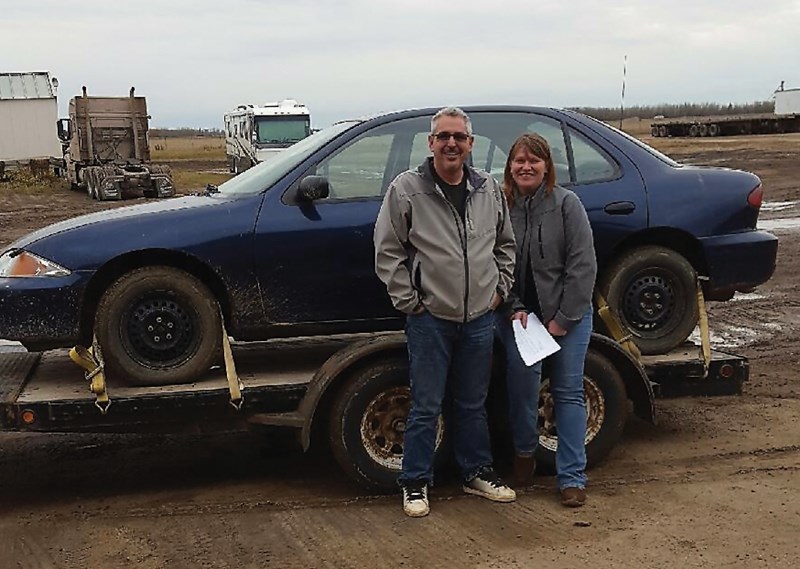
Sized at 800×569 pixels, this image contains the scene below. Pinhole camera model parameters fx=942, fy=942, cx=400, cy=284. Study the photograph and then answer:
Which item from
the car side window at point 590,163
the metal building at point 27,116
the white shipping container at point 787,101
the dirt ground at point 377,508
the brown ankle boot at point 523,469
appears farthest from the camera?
the white shipping container at point 787,101

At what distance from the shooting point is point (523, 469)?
492 centimetres

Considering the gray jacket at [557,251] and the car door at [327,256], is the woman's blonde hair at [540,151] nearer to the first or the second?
the gray jacket at [557,251]

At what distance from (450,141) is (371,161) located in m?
1.11

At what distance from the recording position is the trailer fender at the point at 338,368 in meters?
4.76

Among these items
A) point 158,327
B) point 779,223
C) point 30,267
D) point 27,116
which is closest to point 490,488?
point 158,327

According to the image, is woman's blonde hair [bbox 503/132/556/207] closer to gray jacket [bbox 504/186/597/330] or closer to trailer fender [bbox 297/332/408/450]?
gray jacket [bbox 504/186/597/330]

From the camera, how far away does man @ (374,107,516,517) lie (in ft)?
14.2

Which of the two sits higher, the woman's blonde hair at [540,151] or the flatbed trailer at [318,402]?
the woman's blonde hair at [540,151]

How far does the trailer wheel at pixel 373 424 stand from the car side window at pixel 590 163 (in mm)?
1590

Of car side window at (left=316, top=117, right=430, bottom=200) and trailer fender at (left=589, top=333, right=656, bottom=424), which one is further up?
car side window at (left=316, top=117, right=430, bottom=200)

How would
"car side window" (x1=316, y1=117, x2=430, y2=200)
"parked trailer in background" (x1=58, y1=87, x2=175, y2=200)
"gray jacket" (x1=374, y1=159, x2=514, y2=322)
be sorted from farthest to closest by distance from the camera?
"parked trailer in background" (x1=58, y1=87, x2=175, y2=200) → "car side window" (x1=316, y1=117, x2=430, y2=200) → "gray jacket" (x1=374, y1=159, x2=514, y2=322)

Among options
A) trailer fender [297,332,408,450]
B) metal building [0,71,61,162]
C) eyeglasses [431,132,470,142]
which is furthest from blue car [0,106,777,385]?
metal building [0,71,61,162]

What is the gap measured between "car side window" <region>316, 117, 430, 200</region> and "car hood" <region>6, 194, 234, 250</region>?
1.99ft

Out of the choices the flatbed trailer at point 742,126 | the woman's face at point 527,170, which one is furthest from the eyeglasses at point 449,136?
the flatbed trailer at point 742,126
